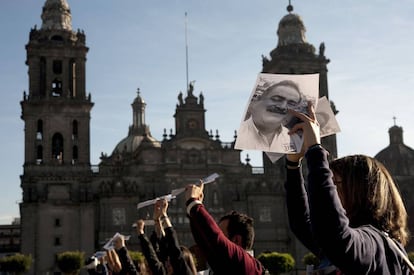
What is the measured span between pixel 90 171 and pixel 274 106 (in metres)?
54.9

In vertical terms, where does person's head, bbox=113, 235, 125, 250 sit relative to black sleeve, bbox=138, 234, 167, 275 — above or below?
above

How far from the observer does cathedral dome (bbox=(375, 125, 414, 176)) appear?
7006 centimetres

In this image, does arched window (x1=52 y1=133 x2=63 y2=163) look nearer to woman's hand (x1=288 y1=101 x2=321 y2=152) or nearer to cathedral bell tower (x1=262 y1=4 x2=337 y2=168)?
cathedral bell tower (x1=262 y1=4 x2=337 y2=168)

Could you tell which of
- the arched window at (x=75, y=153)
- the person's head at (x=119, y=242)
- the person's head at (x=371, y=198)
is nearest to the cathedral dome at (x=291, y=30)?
the arched window at (x=75, y=153)

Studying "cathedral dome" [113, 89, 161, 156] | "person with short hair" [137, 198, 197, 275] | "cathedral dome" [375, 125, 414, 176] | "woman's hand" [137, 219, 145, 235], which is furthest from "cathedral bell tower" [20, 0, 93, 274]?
"person with short hair" [137, 198, 197, 275]

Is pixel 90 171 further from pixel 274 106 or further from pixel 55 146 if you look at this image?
pixel 274 106

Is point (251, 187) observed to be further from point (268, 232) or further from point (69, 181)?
point (69, 181)

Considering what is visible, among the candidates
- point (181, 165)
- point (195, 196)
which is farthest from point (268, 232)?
point (195, 196)

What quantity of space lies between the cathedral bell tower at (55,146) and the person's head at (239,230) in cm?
5134

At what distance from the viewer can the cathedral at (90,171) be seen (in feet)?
185

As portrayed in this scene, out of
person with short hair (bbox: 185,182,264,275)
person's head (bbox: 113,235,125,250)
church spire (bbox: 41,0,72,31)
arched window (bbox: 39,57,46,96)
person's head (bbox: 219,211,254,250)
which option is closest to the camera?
person with short hair (bbox: 185,182,264,275)

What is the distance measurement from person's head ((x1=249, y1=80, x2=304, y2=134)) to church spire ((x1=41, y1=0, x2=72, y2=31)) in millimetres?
58315

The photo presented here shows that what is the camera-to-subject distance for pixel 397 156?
71750 millimetres

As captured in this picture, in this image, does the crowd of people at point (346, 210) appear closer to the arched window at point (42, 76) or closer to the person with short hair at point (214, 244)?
the person with short hair at point (214, 244)
